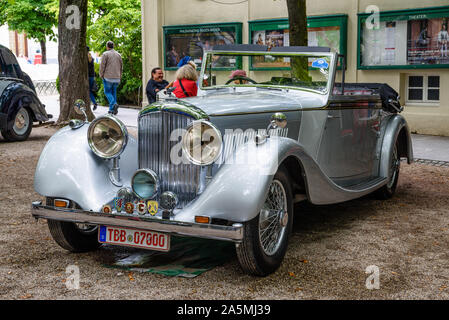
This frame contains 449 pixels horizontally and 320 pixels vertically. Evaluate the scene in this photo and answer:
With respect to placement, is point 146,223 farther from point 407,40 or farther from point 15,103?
point 407,40

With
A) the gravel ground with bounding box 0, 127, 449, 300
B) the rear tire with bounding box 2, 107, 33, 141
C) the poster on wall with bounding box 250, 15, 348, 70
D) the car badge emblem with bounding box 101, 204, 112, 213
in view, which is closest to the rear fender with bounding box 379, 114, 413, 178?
the gravel ground with bounding box 0, 127, 449, 300

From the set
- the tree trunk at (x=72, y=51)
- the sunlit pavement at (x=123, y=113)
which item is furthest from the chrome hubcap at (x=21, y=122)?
the sunlit pavement at (x=123, y=113)

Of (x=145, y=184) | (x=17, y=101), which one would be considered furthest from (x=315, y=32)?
(x=145, y=184)

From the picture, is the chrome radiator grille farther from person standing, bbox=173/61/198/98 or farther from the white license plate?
person standing, bbox=173/61/198/98

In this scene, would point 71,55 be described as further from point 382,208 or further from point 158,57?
point 382,208

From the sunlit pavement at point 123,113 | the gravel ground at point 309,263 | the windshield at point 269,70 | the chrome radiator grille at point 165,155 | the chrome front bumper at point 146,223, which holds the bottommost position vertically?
the gravel ground at point 309,263

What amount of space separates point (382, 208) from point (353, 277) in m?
2.42

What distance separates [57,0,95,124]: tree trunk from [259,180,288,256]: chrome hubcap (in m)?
8.91

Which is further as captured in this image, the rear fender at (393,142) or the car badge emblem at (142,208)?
the rear fender at (393,142)

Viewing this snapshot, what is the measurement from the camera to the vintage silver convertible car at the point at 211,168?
3986 mm

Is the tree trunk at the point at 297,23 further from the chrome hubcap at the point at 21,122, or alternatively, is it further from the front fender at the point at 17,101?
the chrome hubcap at the point at 21,122

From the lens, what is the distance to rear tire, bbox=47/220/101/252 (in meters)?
4.64

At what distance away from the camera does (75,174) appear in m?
4.49

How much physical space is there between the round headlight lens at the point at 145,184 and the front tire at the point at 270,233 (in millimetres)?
747
